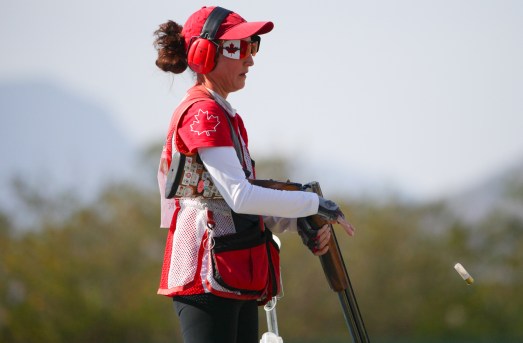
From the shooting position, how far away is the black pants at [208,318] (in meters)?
2.89

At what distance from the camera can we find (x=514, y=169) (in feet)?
78.2

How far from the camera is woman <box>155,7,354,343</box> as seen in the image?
287cm

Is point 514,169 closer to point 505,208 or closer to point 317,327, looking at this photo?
point 505,208

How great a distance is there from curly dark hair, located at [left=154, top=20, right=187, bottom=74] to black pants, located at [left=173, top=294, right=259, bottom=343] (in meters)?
0.74

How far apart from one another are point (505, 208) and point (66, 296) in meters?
9.67

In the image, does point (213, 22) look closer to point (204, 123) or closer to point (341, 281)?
point (204, 123)

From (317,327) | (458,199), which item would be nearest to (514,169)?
(458,199)

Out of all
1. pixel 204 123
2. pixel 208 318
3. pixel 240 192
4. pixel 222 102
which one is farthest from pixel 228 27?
pixel 208 318

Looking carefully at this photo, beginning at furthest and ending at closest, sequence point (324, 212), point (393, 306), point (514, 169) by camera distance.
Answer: point (514, 169)
point (393, 306)
point (324, 212)

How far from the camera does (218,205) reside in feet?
9.75

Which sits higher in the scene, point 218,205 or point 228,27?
point 228,27

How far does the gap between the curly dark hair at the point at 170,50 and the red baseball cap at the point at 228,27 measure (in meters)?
0.05

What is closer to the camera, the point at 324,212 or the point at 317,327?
the point at 324,212

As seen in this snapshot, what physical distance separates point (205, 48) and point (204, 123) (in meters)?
0.28
